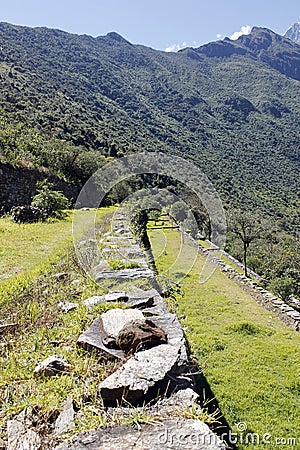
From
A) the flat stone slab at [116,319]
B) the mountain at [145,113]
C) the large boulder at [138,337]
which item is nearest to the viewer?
the large boulder at [138,337]

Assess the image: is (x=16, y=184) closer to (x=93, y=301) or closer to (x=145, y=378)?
(x=93, y=301)

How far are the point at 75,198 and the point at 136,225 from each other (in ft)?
31.3

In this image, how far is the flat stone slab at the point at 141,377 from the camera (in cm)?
230

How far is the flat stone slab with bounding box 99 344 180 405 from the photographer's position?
90.7 inches

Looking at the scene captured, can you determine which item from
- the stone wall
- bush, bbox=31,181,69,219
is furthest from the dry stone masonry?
the stone wall

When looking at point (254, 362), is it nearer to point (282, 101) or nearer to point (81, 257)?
point (81, 257)

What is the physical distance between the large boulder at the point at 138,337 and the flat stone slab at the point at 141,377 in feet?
0.51

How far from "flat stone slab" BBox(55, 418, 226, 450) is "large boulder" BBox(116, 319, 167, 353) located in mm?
892

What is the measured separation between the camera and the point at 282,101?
115062 millimetres

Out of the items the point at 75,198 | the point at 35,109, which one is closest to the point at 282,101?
the point at 35,109

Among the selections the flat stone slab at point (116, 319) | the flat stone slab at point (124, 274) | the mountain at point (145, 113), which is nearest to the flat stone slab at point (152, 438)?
the flat stone slab at point (116, 319)

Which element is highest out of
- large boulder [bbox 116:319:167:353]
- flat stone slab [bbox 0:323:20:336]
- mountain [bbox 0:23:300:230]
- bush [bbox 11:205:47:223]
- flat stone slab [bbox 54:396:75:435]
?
mountain [bbox 0:23:300:230]

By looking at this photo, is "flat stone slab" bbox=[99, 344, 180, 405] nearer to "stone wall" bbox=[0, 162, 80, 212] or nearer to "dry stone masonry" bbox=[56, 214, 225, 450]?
"dry stone masonry" bbox=[56, 214, 225, 450]

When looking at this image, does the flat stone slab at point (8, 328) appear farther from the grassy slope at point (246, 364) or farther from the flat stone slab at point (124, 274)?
the grassy slope at point (246, 364)
